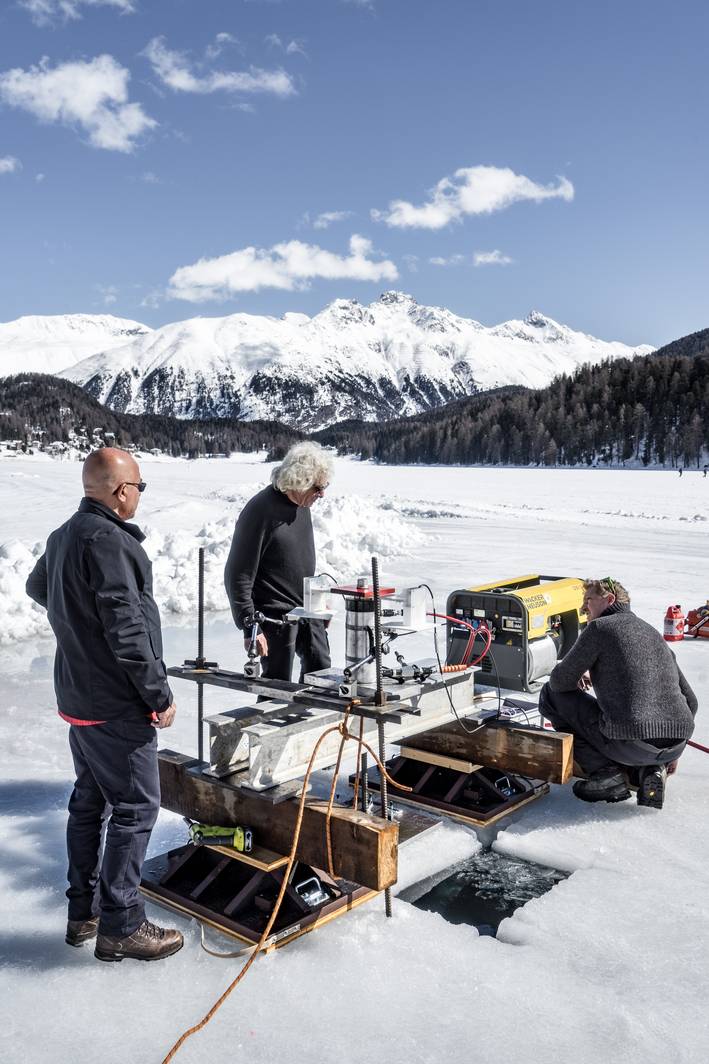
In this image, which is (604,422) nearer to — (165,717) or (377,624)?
(377,624)

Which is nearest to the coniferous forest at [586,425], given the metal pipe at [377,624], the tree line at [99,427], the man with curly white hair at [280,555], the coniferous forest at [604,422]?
the coniferous forest at [604,422]

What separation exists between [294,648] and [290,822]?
4.58 ft

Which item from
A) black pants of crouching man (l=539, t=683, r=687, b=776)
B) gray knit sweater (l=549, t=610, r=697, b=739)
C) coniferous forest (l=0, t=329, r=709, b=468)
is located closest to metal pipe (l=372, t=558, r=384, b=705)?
gray knit sweater (l=549, t=610, r=697, b=739)

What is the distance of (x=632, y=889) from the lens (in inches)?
138

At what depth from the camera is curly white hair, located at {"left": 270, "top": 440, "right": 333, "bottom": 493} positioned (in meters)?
4.29

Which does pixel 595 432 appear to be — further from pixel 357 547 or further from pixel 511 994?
pixel 511 994

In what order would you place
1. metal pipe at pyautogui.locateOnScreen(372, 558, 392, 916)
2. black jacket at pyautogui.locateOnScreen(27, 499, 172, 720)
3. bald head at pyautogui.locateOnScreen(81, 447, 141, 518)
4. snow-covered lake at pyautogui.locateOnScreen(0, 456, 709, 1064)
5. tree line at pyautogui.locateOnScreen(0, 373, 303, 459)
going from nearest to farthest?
snow-covered lake at pyautogui.locateOnScreen(0, 456, 709, 1064), black jacket at pyautogui.locateOnScreen(27, 499, 172, 720), bald head at pyautogui.locateOnScreen(81, 447, 141, 518), metal pipe at pyautogui.locateOnScreen(372, 558, 392, 916), tree line at pyautogui.locateOnScreen(0, 373, 303, 459)

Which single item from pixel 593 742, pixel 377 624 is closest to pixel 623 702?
pixel 593 742

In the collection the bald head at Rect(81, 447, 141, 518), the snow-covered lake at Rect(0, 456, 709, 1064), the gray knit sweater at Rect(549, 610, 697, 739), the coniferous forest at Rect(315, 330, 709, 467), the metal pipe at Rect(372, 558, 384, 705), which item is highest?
the coniferous forest at Rect(315, 330, 709, 467)

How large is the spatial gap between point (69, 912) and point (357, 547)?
1107 cm

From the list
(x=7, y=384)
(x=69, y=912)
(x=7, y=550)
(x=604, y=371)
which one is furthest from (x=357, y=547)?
(x=7, y=384)

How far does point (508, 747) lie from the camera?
14.6 feet

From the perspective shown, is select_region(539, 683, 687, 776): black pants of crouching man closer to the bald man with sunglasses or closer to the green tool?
the green tool

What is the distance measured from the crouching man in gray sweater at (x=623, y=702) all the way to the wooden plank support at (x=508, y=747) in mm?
168
